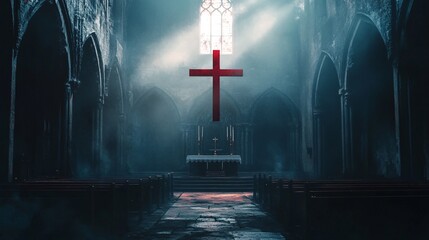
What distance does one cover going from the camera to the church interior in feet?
22.4

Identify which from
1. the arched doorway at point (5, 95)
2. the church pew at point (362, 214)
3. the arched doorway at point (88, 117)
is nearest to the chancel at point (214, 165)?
the arched doorway at point (88, 117)

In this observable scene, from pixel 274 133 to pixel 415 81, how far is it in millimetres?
12780

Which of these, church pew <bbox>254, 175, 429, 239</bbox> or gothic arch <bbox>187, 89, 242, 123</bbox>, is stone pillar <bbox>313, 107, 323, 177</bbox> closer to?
gothic arch <bbox>187, 89, 242, 123</bbox>

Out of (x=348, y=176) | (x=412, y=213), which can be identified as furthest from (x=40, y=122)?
(x=412, y=213)

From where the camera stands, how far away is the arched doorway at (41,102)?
13445 millimetres

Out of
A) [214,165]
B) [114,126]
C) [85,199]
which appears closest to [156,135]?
[114,126]

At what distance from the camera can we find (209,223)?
880 centimetres

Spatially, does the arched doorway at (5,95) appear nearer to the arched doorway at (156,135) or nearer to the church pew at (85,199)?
the church pew at (85,199)

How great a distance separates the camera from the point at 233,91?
2331 cm

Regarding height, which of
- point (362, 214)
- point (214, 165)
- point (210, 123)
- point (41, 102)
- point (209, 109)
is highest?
point (209, 109)

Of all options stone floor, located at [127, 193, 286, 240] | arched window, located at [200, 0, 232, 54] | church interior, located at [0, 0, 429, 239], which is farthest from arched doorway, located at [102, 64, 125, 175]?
stone floor, located at [127, 193, 286, 240]

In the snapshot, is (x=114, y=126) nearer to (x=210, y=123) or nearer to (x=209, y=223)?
(x=210, y=123)

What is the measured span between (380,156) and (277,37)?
29.2 ft

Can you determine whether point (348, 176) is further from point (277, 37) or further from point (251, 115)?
point (277, 37)
